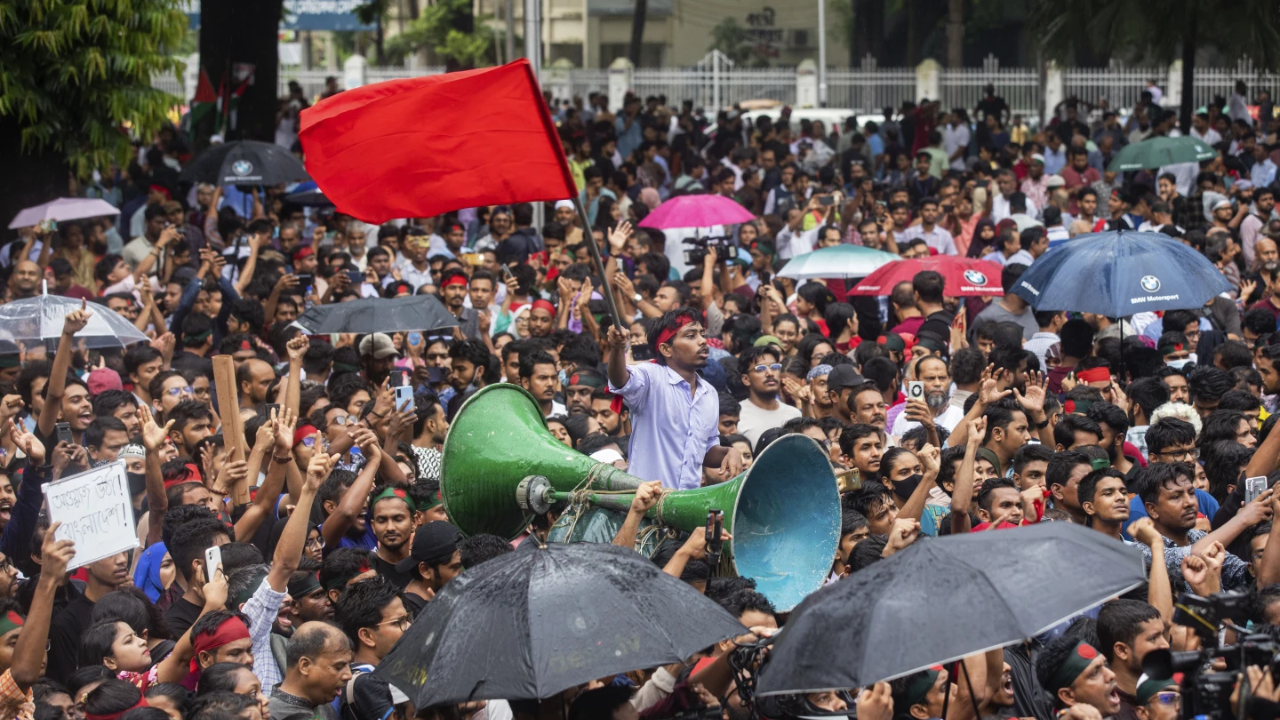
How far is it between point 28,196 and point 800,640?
11554 millimetres

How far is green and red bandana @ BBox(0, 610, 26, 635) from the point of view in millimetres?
5539

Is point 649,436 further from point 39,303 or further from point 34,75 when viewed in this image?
point 34,75

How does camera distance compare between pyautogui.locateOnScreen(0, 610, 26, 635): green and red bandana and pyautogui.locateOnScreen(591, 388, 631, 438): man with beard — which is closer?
pyautogui.locateOnScreen(0, 610, 26, 635): green and red bandana

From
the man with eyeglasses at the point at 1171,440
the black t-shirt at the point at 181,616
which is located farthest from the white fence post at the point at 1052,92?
the black t-shirt at the point at 181,616

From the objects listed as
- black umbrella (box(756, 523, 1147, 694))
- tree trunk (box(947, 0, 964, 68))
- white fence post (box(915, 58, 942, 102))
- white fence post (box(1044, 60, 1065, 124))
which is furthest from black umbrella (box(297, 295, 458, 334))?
tree trunk (box(947, 0, 964, 68))

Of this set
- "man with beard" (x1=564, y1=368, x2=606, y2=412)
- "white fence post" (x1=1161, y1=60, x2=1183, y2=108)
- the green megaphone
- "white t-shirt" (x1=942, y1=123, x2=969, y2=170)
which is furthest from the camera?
"white fence post" (x1=1161, y1=60, x2=1183, y2=108)

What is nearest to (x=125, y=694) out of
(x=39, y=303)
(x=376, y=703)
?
(x=376, y=703)

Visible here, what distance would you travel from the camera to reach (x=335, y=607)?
223 inches

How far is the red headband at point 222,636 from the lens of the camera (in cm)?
506

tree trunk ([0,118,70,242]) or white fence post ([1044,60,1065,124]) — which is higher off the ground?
white fence post ([1044,60,1065,124])

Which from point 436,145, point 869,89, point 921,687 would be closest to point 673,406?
point 436,145

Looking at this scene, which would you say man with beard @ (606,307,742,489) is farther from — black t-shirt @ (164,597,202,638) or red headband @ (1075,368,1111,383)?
red headband @ (1075,368,1111,383)

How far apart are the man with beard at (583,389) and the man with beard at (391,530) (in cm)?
211

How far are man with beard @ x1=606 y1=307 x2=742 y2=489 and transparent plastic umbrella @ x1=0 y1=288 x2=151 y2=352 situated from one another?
3.34m
